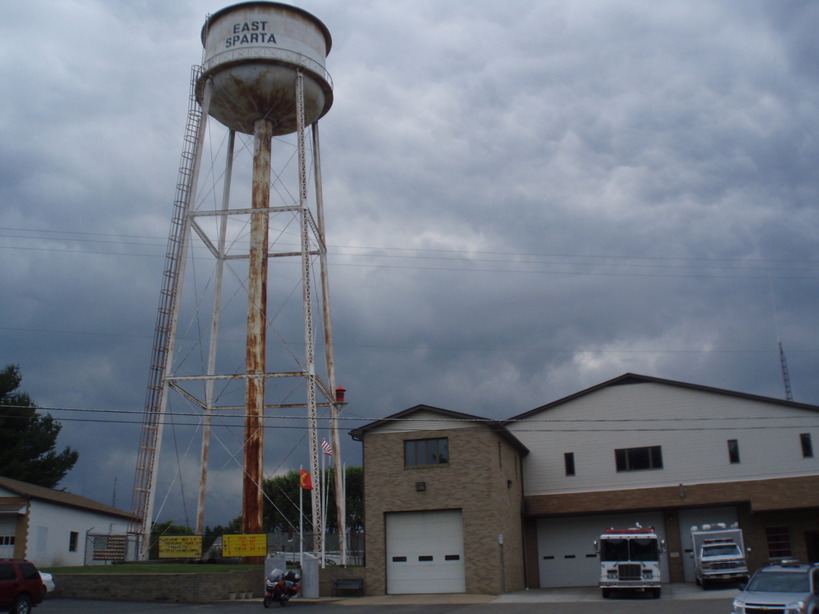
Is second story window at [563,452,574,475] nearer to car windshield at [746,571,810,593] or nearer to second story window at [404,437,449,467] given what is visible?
second story window at [404,437,449,467]

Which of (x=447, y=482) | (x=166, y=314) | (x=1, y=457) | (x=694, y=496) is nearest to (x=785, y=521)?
(x=694, y=496)

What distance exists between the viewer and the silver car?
16516 mm

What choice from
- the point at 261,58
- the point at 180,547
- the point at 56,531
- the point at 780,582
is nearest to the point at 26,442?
the point at 56,531

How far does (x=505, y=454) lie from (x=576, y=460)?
5582 mm

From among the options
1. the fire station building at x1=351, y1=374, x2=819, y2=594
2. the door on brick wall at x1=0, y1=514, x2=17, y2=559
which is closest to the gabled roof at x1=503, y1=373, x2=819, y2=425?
the fire station building at x1=351, y1=374, x2=819, y2=594

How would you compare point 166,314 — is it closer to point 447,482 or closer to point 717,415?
point 447,482

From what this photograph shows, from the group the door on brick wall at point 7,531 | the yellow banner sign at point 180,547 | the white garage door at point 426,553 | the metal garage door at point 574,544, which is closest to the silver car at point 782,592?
the white garage door at point 426,553

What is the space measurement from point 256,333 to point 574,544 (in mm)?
17575

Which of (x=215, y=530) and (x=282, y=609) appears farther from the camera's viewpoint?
(x=215, y=530)

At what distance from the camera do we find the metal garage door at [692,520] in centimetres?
3550

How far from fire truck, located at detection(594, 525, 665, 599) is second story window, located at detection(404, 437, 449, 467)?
652 cm

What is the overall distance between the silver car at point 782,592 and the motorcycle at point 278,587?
13546mm

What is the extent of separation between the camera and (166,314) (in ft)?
112

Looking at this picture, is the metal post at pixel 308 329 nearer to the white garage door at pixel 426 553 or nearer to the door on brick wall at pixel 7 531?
the white garage door at pixel 426 553
